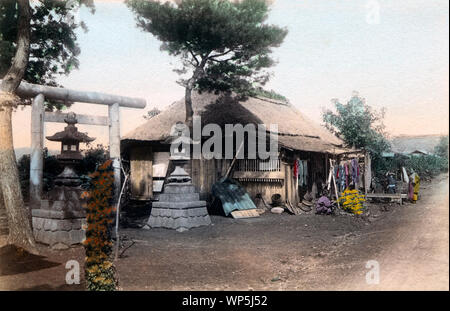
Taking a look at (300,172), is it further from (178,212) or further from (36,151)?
(36,151)

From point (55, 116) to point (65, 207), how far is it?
2800 mm

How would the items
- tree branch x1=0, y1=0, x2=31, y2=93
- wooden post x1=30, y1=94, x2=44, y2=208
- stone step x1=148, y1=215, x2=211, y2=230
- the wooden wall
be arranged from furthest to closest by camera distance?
the wooden wall < stone step x1=148, y1=215, x2=211, y2=230 < wooden post x1=30, y1=94, x2=44, y2=208 < tree branch x1=0, y1=0, x2=31, y2=93

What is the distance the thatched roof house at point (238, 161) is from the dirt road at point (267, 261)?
5.03m

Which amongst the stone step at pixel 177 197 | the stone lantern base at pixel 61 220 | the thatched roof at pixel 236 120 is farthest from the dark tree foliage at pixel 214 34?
the stone lantern base at pixel 61 220

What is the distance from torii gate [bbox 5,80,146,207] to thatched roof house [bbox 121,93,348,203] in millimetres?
3682

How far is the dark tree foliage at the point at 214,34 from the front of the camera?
12477mm

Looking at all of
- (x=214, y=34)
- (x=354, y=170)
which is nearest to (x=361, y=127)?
(x=354, y=170)

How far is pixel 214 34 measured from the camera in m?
12.7

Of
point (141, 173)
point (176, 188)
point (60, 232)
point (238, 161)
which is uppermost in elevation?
point (238, 161)

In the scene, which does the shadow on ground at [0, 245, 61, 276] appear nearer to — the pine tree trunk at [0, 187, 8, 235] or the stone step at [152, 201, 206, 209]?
the pine tree trunk at [0, 187, 8, 235]

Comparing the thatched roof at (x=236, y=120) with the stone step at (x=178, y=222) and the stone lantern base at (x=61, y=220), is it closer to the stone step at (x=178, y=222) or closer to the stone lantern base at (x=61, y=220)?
the stone step at (x=178, y=222)

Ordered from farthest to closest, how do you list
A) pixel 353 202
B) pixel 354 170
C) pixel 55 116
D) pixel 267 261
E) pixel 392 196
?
pixel 354 170 < pixel 392 196 < pixel 353 202 < pixel 55 116 < pixel 267 261

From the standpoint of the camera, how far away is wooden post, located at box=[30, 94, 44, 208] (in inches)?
352

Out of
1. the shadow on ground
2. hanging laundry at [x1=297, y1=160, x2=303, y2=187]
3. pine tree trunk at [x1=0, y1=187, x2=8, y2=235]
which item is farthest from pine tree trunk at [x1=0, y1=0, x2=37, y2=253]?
hanging laundry at [x1=297, y1=160, x2=303, y2=187]
